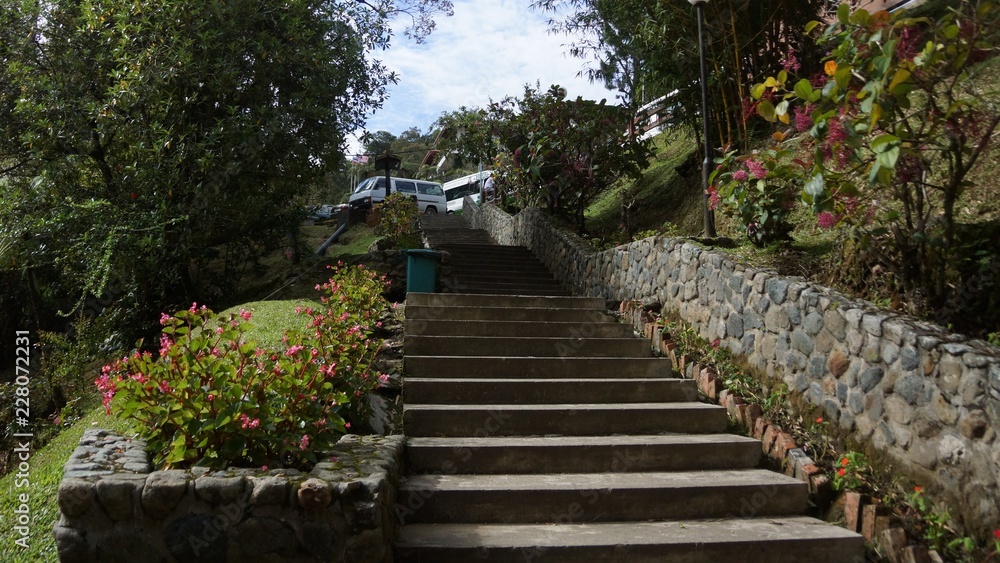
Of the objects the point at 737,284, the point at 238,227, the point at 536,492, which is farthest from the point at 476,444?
the point at 238,227

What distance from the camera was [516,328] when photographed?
6.22m

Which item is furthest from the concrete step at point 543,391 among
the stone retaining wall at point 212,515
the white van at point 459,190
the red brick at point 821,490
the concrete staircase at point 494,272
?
the white van at point 459,190

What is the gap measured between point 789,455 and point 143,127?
864 cm

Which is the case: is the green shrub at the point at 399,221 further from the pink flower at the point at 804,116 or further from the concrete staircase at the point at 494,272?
the pink flower at the point at 804,116

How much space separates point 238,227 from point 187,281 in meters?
1.12

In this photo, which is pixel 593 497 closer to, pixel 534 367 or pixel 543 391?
pixel 543 391

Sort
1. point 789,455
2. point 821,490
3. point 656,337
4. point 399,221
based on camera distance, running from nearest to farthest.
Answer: point 821,490 → point 789,455 → point 656,337 → point 399,221

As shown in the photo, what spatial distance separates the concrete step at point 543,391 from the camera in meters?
4.95

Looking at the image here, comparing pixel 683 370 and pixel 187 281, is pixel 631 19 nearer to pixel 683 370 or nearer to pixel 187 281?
pixel 683 370

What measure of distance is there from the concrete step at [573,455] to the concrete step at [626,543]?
1.78 feet

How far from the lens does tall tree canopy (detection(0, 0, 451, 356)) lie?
8453 mm

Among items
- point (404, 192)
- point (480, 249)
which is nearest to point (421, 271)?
point (480, 249)

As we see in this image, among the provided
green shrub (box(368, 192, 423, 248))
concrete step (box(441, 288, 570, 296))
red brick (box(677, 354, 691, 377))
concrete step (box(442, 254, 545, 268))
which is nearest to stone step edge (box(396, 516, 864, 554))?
red brick (box(677, 354, 691, 377))

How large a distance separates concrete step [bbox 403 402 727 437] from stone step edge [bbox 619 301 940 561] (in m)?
0.24
